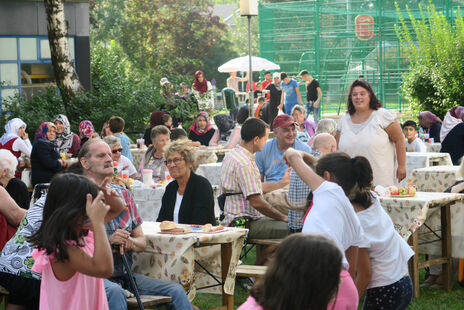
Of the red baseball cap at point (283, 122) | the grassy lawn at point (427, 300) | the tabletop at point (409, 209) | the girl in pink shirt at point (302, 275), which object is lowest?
the grassy lawn at point (427, 300)

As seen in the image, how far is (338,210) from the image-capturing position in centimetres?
374

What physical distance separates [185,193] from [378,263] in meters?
2.26

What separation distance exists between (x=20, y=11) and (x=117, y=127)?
10218mm

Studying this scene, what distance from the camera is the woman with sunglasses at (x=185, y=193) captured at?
6094 millimetres

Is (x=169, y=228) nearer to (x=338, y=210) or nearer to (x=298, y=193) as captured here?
(x=298, y=193)

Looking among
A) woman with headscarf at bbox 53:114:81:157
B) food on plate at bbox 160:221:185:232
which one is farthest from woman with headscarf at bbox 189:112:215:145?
food on plate at bbox 160:221:185:232

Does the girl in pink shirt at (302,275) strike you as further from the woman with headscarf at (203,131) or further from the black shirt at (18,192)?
the woman with headscarf at (203,131)

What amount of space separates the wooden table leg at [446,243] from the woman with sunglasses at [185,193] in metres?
2.25

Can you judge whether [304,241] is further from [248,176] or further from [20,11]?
[20,11]

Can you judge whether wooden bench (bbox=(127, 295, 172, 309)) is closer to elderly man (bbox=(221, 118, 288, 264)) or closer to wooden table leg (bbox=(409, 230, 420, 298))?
elderly man (bbox=(221, 118, 288, 264))

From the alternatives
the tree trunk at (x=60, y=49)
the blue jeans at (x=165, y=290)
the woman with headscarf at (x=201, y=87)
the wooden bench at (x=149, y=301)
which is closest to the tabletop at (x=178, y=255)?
the blue jeans at (x=165, y=290)

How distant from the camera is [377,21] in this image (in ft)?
78.1

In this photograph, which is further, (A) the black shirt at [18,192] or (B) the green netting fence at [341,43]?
(B) the green netting fence at [341,43]

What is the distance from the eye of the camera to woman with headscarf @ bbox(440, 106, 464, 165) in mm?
10844
